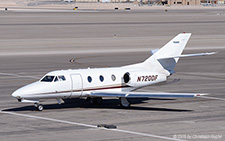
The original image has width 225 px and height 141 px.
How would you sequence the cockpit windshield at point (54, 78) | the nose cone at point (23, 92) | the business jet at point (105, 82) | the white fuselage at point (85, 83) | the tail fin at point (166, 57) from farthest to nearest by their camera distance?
the tail fin at point (166, 57), the cockpit windshield at point (54, 78), the business jet at point (105, 82), the white fuselage at point (85, 83), the nose cone at point (23, 92)

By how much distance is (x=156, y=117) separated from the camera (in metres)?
28.9

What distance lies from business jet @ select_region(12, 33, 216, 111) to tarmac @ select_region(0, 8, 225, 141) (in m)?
1.07

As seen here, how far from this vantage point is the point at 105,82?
104 ft

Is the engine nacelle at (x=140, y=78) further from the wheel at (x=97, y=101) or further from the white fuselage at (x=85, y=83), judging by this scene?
the wheel at (x=97, y=101)

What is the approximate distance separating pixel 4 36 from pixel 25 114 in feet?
187

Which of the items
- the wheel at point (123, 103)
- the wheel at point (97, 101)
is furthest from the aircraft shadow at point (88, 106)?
the wheel at point (123, 103)

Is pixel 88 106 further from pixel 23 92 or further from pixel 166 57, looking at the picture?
pixel 166 57

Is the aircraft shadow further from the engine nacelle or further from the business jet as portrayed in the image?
the engine nacelle

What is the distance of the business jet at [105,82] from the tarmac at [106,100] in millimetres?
1070

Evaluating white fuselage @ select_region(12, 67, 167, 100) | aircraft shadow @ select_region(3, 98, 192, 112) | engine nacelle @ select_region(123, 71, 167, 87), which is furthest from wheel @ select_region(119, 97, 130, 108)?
engine nacelle @ select_region(123, 71, 167, 87)

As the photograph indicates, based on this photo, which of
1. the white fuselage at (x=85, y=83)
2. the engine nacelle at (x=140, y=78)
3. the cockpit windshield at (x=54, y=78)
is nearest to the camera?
the white fuselage at (x=85, y=83)

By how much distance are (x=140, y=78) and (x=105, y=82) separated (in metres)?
2.46

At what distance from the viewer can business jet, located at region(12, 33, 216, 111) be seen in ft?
97.5

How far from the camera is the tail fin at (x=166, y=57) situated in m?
34.1
